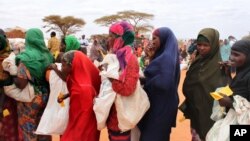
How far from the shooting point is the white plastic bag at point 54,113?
3.93m

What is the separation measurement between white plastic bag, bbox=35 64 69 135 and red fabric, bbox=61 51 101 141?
172 millimetres

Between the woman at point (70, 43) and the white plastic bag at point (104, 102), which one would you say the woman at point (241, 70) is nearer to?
the white plastic bag at point (104, 102)

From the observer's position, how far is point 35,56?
427cm

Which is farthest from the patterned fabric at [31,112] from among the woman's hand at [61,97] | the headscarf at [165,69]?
the headscarf at [165,69]

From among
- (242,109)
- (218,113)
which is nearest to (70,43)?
(218,113)

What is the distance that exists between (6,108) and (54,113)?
0.77 m

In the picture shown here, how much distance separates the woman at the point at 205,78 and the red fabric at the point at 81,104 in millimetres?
1126

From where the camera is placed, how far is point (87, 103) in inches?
144

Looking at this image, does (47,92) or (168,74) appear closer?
(168,74)

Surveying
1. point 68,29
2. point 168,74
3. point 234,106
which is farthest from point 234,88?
point 68,29

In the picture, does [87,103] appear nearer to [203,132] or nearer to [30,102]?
[30,102]

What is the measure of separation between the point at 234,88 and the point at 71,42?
269cm

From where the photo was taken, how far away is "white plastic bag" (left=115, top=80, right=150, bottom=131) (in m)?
3.53

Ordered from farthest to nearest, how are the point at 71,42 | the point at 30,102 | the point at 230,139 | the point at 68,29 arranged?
the point at 68,29 < the point at 71,42 < the point at 30,102 < the point at 230,139
